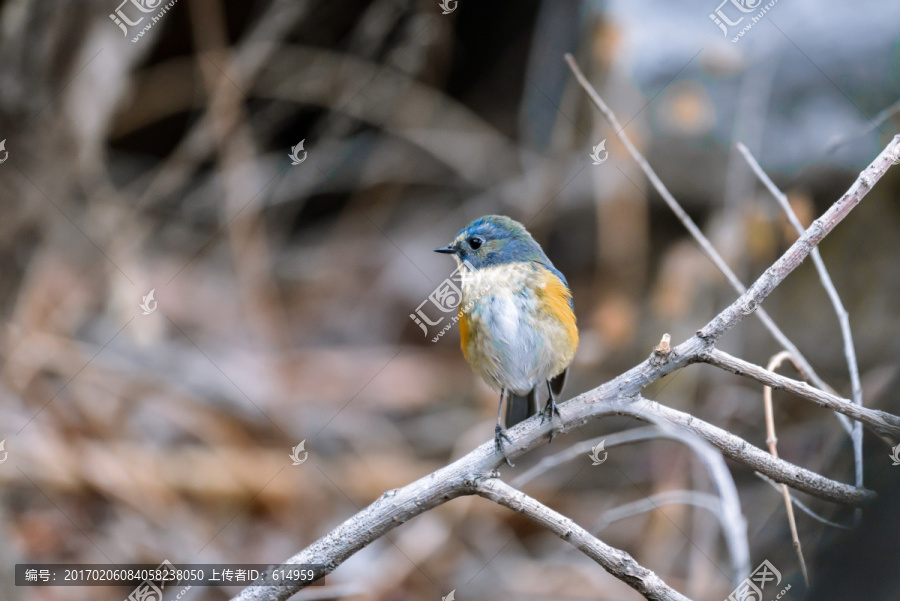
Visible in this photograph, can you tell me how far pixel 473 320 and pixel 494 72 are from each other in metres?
5.72

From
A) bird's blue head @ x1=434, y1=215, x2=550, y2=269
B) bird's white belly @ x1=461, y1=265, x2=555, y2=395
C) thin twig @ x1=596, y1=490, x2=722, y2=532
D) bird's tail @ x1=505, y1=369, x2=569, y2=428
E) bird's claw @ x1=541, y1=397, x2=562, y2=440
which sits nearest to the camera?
bird's claw @ x1=541, y1=397, x2=562, y2=440

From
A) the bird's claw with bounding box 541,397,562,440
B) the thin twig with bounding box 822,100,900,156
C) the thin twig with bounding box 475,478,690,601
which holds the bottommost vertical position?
the thin twig with bounding box 475,478,690,601

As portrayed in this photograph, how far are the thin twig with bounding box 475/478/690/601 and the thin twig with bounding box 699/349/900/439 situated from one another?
0.57m

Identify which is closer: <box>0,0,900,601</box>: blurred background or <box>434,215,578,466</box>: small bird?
<box>434,215,578,466</box>: small bird

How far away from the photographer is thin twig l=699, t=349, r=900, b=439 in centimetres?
176

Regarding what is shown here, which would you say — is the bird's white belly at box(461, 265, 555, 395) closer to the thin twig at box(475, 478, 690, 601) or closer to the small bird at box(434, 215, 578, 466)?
the small bird at box(434, 215, 578, 466)

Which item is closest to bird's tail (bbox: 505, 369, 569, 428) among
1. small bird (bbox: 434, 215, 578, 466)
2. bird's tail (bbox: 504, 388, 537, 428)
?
bird's tail (bbox: 504, 388, 537, 428)

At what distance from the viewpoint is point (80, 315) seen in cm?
606

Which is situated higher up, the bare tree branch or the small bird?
the small bird

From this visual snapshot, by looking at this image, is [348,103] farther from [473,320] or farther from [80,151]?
[473,320]

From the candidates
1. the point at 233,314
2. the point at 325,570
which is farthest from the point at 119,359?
the point at 325,570

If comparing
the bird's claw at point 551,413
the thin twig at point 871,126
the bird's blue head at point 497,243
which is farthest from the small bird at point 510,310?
the thin twig at point 871,126

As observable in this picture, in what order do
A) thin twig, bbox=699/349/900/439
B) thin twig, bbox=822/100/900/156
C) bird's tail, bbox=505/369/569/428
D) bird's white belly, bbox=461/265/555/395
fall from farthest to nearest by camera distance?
bird's tail, bbox=505/369/569/428 < bird's white belly, bbox=461/265/555/395 < thin twig, bbox=822/100/900/156 < thin twig, bbox=699/349/900/439

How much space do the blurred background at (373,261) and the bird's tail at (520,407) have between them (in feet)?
4.21
